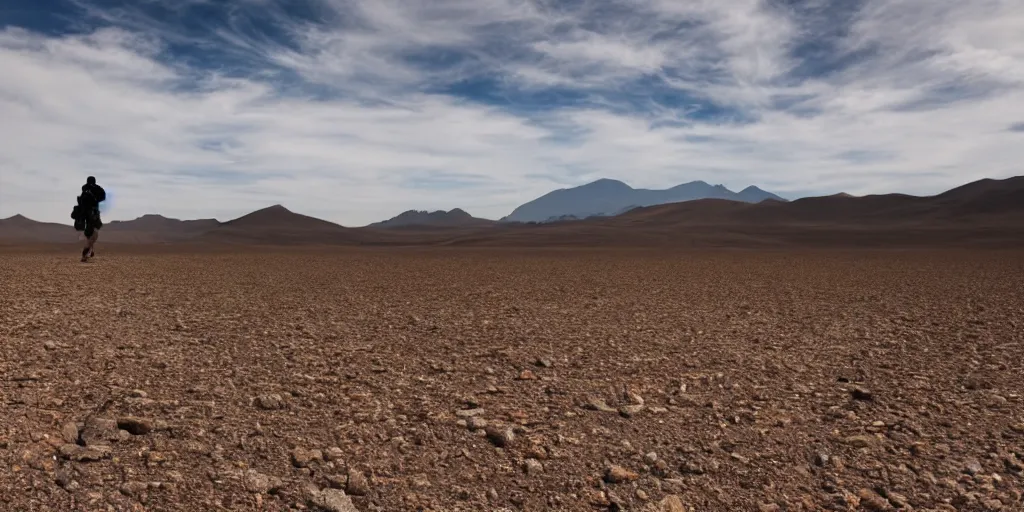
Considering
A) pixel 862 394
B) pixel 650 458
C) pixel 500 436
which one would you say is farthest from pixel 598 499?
pixel 862 394

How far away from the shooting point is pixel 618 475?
13.9 ft

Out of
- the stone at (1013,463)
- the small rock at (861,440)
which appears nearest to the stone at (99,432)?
the small rock at (861,440)

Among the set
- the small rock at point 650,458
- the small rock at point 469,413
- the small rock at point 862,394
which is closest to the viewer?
the small rock at point 650,458

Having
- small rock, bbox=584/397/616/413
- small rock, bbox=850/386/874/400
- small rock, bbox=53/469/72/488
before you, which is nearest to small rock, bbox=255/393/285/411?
small rock, bbox=53/469/72/488

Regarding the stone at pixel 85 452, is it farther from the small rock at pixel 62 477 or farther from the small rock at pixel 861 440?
the small rock at pixel 861 440

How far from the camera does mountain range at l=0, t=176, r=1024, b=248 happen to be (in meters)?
66.8

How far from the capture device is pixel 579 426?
5.20 metres

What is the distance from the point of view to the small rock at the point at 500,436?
4809mm

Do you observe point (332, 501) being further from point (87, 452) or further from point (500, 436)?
point (87, 452)

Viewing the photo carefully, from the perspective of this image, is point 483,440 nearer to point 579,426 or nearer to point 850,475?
point 579,426

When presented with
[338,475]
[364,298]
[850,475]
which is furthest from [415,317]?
[850,475]

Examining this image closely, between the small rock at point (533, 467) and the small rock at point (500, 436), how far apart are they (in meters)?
0.35

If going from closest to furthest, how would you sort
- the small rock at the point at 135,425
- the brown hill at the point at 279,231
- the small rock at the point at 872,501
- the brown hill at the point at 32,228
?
1. the small rock at the point at 872,501
2. the small rock at the point at 135,425
3. the brown hill at the point at 279,231
4. the brown hill at the point at 32,228

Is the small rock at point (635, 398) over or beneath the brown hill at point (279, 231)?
beneath
